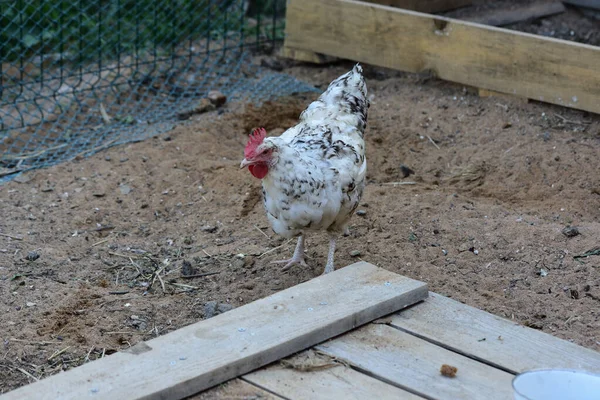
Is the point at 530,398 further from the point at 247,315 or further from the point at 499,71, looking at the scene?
the point at 499,71

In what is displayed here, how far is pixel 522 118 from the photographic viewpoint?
534cm

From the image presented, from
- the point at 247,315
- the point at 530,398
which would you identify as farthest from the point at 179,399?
the point at 530,398

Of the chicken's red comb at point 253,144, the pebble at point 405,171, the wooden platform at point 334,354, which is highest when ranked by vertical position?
the chicken's red comb at point 253,144

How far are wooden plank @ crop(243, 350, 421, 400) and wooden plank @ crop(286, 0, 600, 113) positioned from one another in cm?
324

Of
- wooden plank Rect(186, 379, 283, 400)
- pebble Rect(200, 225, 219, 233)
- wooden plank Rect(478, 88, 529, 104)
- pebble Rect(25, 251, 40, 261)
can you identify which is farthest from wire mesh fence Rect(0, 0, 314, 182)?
wooden plank Rect(186, 379, 283, 400)

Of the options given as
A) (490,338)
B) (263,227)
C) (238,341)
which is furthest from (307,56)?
(238,341)

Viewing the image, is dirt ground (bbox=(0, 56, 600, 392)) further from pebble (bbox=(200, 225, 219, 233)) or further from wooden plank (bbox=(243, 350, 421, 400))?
wooden plank (bbox=(243, 350, 421, 400))

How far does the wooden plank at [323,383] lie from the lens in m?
2.46

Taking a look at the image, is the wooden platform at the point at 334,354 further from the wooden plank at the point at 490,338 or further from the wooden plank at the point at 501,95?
the wooden plank at the point at 501,95

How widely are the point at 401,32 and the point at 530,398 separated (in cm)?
411

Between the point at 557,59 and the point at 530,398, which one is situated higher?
the point at 557,59

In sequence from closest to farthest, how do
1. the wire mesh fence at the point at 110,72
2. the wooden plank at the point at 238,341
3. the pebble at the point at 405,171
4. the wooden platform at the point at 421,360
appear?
the wooden plank at the point at 238,341 → the wooden platform at the point at 421,360 → the pebble at the point at 405,171 → the wire mesh fence at the point at 110,72

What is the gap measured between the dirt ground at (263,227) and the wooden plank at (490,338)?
0.42 meters

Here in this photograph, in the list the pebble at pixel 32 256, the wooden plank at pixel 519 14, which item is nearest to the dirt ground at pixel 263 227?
the pebble at pixel 32 256
